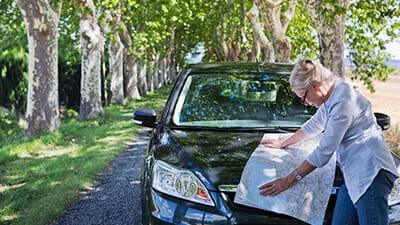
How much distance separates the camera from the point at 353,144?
2.23 m

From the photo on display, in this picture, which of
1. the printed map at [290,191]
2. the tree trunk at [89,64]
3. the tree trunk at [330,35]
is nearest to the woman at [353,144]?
the printed map at [290,191]

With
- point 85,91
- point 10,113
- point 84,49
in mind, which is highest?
point 84,49

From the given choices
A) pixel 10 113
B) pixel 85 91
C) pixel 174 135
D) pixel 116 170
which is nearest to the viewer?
pixel 174 135

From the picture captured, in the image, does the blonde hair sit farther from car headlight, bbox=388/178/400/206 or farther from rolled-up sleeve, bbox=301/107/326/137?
car headlight, bbox=388/178/400/206

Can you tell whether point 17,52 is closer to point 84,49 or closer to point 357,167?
point 84,49

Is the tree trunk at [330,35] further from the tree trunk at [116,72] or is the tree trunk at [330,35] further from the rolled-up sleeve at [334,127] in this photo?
the tree trunk at [116,72]

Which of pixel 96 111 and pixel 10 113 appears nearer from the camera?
pixel 96 111

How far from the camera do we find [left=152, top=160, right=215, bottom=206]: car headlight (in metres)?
2.60

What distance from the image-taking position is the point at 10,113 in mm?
17641

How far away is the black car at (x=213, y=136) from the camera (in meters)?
2.55

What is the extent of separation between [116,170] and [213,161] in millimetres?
4478

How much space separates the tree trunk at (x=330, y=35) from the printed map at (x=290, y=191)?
6459 millimetres

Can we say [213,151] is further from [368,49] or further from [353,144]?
[368,49]

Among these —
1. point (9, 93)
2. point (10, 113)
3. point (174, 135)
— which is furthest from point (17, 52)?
point (174, 135)
